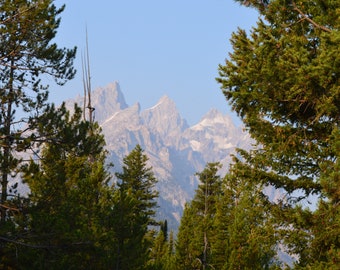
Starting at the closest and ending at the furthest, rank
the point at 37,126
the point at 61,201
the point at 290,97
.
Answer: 1. the point at 290,97
2. the point at 37,126
3. the point at 61,201

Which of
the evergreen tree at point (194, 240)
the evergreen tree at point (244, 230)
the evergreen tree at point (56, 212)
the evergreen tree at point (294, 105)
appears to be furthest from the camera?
the evergreen tree at point (194, 240)

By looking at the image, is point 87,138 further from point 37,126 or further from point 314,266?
point 314,266

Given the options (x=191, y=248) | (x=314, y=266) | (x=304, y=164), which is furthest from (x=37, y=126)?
(x=191, y=248)

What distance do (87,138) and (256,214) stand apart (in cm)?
573

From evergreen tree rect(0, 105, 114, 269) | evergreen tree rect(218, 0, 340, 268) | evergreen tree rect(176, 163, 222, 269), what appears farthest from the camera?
evergreen tree rect(176, 163, 222, 269)

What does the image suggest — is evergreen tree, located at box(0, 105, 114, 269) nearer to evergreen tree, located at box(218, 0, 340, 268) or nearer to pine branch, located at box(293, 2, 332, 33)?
evergreen tree, located at box(218, 0, 340, 268)

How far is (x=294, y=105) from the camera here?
35.7ft

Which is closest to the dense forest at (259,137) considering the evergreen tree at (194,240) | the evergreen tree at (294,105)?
the evergreen tree at (294,105)

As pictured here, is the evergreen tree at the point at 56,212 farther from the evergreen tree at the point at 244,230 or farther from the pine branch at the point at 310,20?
the pine branch at the point at 310,20

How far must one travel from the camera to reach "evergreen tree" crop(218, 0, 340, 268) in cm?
928

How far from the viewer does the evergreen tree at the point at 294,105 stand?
928cm

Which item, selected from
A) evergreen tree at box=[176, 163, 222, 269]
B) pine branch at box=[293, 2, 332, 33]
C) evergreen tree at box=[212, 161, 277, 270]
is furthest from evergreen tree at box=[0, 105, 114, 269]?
evergreen tree at box=[176, 163, 222, 269]

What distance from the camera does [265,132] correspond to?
11.2 metres

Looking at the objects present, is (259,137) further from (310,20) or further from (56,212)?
(56,212)
